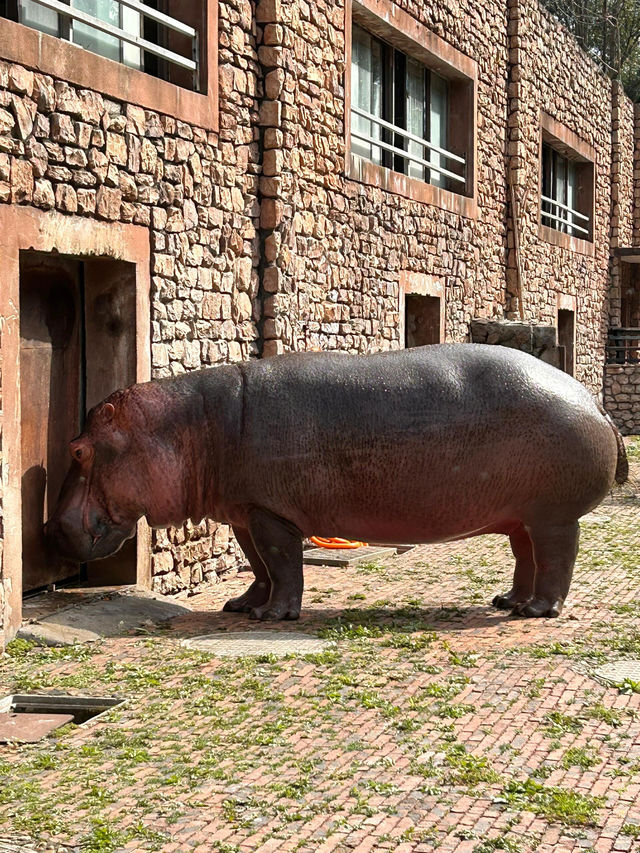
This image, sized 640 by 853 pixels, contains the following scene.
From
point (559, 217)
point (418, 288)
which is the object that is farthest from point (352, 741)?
point (559, 217)

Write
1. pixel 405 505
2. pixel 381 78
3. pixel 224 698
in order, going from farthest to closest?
1. pixel 381 78
2. pixel 405 505
3. pixel 224 698

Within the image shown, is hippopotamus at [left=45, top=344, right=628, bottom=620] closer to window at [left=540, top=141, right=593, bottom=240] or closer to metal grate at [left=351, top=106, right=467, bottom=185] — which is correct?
metal grate at [left=351, top=106, right=467, bottom=185]

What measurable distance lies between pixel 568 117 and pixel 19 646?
16621 millimetres

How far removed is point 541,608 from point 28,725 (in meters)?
3.42

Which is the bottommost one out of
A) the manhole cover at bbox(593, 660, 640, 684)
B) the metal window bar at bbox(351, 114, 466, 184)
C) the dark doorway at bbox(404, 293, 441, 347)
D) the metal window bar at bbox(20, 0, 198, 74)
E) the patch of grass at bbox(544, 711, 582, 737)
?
the patch of grass at bbox(544, 711, 582, 737)

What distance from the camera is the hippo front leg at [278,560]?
7.64 metres

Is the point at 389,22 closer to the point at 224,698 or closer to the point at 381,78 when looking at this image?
the point at 381,78

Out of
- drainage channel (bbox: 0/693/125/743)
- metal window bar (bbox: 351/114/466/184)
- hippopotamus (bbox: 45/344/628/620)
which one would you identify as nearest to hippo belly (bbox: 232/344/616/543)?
hippopotamus (bbox: 45/344/628/620)

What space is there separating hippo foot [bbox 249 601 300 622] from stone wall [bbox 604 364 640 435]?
17.3 m

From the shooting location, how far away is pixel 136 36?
8.66 metres

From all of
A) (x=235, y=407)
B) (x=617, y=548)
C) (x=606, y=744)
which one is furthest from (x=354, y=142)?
(x=606, y=744)

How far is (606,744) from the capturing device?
5.18m

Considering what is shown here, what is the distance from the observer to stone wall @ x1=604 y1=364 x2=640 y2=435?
78.9 feet

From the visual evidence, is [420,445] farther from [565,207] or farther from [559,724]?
[565,207]
